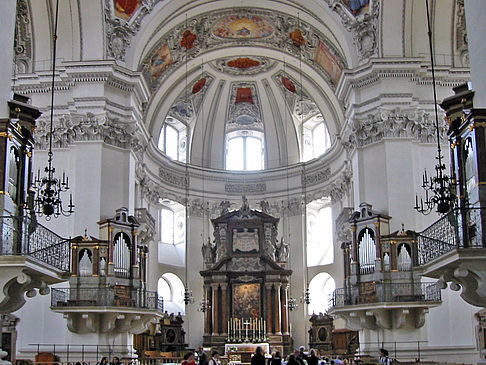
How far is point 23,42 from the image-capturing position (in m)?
23.5

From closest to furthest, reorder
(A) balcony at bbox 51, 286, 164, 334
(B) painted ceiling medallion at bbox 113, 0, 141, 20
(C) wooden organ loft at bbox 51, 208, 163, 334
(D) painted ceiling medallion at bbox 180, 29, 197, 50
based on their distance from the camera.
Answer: (A) balcony at bbox 51, 286, 164, 334
(C) wooden organ loft at bbox 51, 208, 163, 334
(B) painted ceiling medallion at bbox 113, 0, 141, 20
(D) painted ceiling medallion at bbox 180, 29, 197, 50

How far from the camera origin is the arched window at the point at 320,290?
31234mm

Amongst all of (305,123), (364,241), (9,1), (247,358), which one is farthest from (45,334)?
(305,123)

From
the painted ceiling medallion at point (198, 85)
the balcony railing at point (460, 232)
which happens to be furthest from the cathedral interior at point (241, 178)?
the painted ceiling medallion at point (198, 85)

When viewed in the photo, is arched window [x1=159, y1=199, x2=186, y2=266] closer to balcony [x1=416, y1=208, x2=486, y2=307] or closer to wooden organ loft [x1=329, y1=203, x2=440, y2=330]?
wooden organ loft [x1=329, y1=203, x2=440, y2=330]

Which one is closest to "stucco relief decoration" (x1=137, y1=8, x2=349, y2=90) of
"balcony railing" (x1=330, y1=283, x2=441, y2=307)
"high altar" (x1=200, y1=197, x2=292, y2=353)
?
"high altar" (x1=200, y1=197, x2=292, y2=353)

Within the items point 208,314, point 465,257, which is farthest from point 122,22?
point 465,257

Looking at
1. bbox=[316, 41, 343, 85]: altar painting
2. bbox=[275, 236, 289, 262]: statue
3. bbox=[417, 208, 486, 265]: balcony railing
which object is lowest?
bbox=[417, 208, 486, 265]: balcony railing

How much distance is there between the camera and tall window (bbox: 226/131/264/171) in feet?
115

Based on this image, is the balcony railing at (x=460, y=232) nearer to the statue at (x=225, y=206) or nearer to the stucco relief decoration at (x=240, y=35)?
the stucco relief decoration at (x=240, y=35)

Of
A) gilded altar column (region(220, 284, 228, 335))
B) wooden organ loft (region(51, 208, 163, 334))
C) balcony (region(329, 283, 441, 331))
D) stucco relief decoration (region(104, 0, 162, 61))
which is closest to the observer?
balcony (region(329, 283, 441, 331))

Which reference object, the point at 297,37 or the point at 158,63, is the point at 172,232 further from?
the point at 297,37

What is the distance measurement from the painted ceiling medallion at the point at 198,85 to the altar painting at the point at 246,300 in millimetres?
9240

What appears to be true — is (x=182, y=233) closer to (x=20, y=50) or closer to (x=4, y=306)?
(x=20, y=50)
